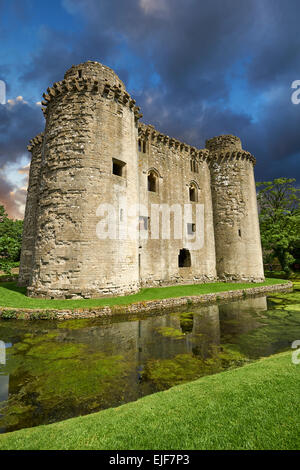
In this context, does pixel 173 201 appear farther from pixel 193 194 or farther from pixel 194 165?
pixel 194 165

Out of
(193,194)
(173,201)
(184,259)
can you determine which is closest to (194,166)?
(193,194)

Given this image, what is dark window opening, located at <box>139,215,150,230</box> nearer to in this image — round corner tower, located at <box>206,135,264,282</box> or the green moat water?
the green moat water

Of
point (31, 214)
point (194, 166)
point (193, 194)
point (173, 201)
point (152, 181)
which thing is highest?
point (194, 166)

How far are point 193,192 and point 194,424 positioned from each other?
21451 mm

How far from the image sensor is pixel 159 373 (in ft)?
16.3

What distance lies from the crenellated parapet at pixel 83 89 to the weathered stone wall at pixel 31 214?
18.9 feet

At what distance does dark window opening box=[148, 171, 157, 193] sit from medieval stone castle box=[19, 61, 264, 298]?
0.28 ft

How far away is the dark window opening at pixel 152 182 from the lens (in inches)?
758

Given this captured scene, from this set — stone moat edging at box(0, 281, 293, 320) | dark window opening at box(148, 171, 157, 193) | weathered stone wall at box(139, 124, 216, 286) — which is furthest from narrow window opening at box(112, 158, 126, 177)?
stone moat edging at box(0, 281, 293, 320)

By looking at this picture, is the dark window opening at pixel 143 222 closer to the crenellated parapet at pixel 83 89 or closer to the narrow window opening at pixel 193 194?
the narrow window opening at pixel 193 194

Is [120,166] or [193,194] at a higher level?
[193,194]

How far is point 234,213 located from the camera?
74.2ft

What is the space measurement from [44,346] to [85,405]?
3.43 m

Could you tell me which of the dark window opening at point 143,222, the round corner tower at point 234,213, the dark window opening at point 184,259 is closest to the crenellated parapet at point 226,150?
the round corner tower at point 234,213
